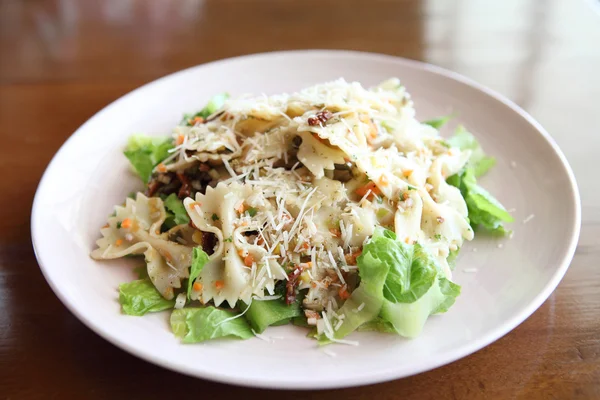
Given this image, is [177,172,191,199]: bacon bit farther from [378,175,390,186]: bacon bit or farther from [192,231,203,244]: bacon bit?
[378,175,390,186]: bacon bit

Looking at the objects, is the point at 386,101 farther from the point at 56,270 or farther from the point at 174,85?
the point at 56,270

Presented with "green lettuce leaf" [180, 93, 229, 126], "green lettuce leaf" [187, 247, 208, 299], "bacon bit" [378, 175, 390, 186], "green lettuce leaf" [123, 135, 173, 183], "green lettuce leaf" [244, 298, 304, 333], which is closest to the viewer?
"green lettuce leaf" [244, 298, 304, 333]

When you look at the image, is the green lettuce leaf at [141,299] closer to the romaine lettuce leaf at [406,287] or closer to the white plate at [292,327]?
the white plate at [292,327]

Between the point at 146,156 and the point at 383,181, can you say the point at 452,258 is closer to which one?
the point at 383,181

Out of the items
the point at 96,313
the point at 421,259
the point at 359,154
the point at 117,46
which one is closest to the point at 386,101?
the point at 359,154

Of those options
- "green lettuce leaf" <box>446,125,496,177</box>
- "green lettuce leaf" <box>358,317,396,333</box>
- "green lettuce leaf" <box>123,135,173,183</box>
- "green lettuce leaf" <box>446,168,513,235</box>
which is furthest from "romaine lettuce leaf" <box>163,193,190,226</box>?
"green lettuce leaf" <box>446,125,496,177</box>

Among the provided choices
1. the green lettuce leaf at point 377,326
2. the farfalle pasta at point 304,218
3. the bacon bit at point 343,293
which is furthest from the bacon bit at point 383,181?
the green lettuce leaf at point 377,326

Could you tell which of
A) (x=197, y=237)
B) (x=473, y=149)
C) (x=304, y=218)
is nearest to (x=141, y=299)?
(x=197, y=237)
